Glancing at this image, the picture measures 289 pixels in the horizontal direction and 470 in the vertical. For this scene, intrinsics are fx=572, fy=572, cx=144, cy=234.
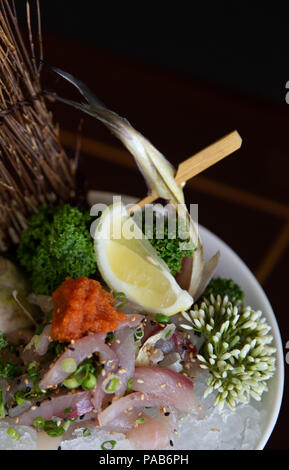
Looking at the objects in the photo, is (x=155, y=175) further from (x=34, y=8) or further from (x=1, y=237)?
(x=34, y=8)

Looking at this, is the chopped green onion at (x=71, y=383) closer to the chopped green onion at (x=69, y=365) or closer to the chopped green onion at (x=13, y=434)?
the chopped green onion at (x=69, y=365)

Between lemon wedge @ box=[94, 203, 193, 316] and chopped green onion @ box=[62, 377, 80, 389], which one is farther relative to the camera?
lemon wedge @ box=[94, 203, 193, 316]

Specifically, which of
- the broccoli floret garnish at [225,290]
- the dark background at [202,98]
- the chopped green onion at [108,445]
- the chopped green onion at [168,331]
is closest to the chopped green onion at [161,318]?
the chopped green onion at [168,331]

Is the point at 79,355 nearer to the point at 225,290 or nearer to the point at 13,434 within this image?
the point at 13,434

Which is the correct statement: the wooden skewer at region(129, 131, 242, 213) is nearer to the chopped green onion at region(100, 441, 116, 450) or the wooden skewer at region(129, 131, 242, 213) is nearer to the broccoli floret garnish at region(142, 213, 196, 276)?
the broccoli floret garnish at region(142, 213, 196, 276)

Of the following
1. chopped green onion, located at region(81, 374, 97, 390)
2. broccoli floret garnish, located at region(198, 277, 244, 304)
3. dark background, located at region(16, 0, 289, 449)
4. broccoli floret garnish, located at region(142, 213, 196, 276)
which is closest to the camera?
chopped green onion, located at region(81, 374, 97, 390)

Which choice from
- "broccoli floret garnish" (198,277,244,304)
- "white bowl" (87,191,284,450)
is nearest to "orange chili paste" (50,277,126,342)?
"broccoli floret garnish" (198,277,244,304)
